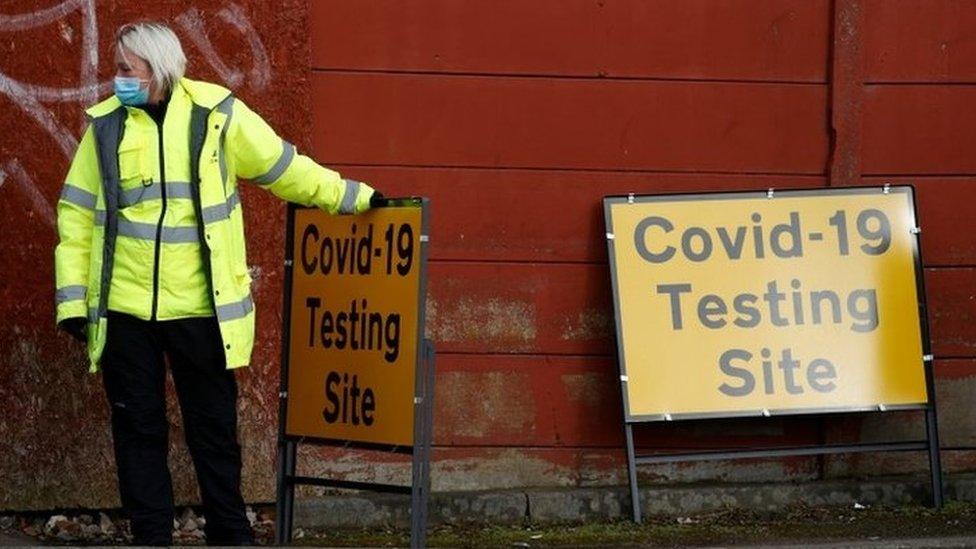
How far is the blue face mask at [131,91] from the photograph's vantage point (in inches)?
252

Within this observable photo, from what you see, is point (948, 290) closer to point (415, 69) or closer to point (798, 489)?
point (798, 489)

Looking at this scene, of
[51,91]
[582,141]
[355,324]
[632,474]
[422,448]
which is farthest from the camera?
[582,141]

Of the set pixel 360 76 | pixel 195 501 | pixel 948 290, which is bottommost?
pixel 195 501

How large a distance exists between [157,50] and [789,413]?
112 inches

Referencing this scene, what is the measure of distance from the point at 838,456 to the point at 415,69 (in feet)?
7.26

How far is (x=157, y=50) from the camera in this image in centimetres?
645

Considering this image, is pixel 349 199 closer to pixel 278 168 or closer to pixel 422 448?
pixel 278 168

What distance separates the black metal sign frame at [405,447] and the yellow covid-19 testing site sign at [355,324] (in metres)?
0.01

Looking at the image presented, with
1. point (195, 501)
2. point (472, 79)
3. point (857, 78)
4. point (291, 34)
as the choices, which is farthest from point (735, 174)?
point (195, 501)

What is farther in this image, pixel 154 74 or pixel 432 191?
pixel 432 191

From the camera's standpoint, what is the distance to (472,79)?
785cm

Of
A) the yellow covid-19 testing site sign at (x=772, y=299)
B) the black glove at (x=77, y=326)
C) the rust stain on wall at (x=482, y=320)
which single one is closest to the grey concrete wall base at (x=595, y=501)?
the yellow covid-19 testing site sign at (x=772, y=299)

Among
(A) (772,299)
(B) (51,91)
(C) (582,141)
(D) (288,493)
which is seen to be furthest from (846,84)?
(B) (51,91)

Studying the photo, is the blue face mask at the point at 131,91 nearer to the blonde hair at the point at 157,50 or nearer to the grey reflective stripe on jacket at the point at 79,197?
the blonde hair at the point at 157,50
